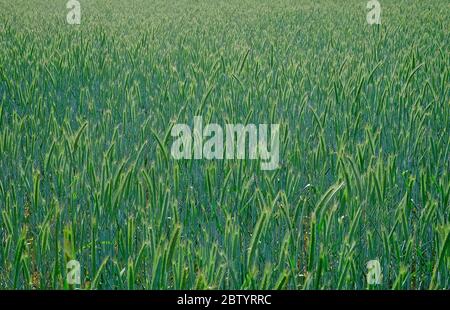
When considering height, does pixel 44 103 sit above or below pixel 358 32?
below

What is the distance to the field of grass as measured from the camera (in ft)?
3.87

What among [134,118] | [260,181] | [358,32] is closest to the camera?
[260,181]

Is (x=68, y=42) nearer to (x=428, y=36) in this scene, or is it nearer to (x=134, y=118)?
(x=134, y=118)

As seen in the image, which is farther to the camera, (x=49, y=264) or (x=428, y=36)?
(x=428, y=36)

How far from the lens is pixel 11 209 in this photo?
1.31m

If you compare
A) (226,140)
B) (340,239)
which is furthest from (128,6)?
(340,239)

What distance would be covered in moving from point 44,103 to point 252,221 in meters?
1.33

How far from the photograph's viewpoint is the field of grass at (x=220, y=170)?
1.18m

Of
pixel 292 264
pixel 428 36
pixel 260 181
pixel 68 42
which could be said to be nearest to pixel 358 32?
pixel 428 36

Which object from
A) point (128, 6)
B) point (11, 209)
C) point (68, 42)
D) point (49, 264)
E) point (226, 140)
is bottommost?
point (49, 264)

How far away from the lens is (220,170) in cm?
175

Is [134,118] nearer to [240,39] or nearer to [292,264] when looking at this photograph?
[292,264]

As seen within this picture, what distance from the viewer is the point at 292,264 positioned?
118 centimetres

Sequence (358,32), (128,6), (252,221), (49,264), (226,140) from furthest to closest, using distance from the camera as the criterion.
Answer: (128,6)
(358,32)
(226,140)
(252,221)
(49,264)
